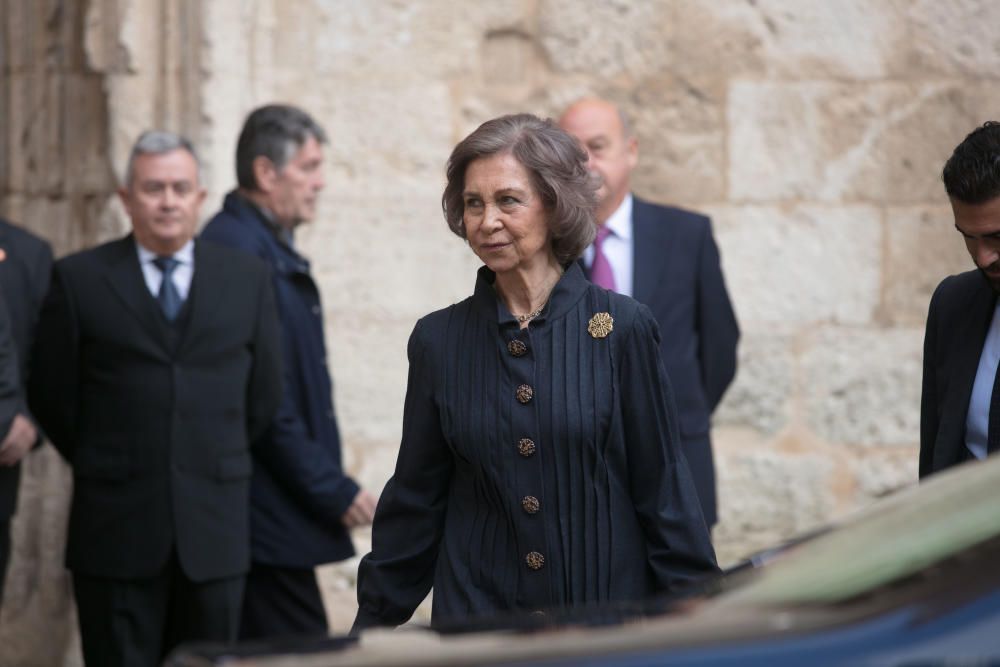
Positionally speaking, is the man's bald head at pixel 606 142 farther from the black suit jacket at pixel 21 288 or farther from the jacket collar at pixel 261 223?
the black suit jacket at pixel 21 288

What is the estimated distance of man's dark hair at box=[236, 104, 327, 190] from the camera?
19.3 feet

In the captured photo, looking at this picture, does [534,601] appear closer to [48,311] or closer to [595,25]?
[48,311]

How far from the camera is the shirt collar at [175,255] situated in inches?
215

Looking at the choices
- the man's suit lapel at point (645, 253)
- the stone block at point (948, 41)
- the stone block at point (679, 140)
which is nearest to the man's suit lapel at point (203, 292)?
the man's suit lapel at point (645, 253)

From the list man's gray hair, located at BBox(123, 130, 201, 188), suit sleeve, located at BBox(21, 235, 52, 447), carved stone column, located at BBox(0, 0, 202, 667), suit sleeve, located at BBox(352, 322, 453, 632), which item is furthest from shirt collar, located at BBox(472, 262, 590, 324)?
carved stone column, located at BBox(0, 0, 202, 667)

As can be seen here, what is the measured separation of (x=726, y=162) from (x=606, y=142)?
4.07 feet

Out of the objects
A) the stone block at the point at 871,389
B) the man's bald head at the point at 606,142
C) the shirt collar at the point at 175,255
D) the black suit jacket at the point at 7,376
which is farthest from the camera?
the stone block at the point at 871,389

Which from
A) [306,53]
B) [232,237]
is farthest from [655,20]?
[232,237]

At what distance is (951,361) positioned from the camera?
3822mm

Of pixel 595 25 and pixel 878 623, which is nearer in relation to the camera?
pixel 878 623

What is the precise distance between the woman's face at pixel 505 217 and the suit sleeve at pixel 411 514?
0.78 feet

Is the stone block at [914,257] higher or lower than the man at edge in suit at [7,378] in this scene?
higher

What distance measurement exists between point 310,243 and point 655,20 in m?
1.66

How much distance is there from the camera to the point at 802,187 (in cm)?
688
